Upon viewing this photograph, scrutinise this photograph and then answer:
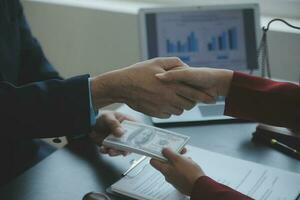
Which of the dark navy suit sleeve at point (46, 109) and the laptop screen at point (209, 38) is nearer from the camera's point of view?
the dark navy suit sleeve at point (46, 109)

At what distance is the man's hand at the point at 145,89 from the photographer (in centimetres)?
101

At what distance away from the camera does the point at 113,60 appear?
1984mm

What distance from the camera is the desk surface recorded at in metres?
0.93

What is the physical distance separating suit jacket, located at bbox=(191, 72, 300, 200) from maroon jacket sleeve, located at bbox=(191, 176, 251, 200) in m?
0.22

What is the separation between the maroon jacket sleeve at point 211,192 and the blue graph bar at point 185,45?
611mm

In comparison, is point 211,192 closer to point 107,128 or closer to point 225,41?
Answer: point 107,128

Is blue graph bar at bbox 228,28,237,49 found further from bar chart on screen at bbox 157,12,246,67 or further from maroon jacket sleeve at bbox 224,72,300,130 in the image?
maroon jacket sleeve at bbox 224,72,300,130

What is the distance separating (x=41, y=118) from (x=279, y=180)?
0.55 metres

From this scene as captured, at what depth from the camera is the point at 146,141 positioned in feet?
3.23

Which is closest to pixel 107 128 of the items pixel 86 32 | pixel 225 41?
pixel 225 41

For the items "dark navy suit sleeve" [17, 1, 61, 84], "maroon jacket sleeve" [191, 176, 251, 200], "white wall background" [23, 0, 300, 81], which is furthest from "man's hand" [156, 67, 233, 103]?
"white wall background" [23, 0, 300, 81]

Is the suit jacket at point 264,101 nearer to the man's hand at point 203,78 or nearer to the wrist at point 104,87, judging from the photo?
the man's hand at point 203,78

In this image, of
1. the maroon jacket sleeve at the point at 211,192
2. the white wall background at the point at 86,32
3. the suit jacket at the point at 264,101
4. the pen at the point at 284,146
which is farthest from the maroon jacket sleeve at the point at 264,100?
the white wall background at the point at 86,32

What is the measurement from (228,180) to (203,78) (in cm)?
23
